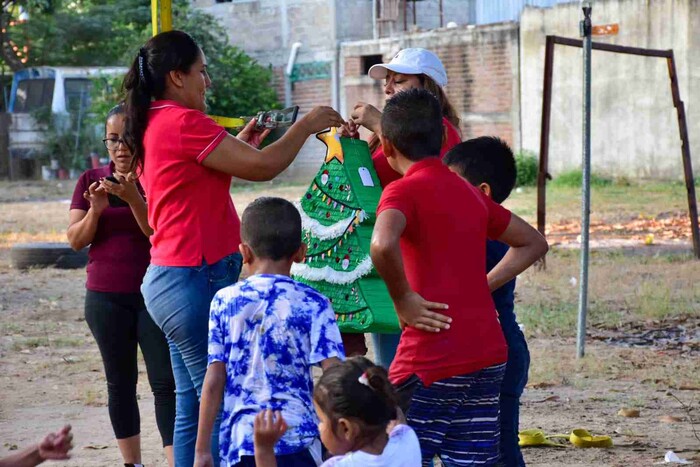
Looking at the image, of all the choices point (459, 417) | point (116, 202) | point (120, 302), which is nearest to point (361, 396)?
point (459, 417)

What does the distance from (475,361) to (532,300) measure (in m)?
6.48

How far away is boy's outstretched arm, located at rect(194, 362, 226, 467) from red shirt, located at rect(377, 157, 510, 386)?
1.72ft

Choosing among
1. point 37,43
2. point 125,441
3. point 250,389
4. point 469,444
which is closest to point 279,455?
point 250,389

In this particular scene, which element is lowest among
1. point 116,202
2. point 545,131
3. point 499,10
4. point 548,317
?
point 548,317

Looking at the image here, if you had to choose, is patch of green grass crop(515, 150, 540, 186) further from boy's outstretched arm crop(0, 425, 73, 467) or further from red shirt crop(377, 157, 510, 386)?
boy's outstretched arm crop(0, 425, 73, 467)

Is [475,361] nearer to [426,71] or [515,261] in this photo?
[515,261]

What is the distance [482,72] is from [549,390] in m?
17.0

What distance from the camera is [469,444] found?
134 inches

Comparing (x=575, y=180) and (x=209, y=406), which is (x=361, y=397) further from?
(x=575, y=180)

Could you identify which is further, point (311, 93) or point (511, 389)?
point (311, 93)

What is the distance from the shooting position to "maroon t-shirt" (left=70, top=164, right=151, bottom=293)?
4.57m

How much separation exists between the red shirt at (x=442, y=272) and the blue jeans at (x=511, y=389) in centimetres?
68

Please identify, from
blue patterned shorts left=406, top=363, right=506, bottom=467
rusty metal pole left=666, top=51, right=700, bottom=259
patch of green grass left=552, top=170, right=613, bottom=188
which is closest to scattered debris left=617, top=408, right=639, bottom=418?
blue patterned shorts left=406, top=363, right=506, bottom=467

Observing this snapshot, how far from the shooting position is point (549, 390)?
6.63 m
